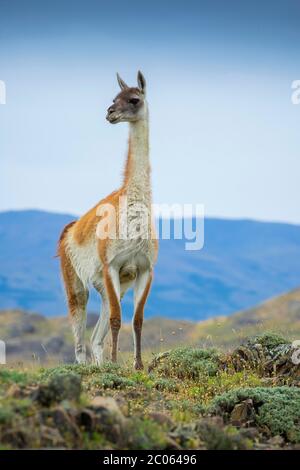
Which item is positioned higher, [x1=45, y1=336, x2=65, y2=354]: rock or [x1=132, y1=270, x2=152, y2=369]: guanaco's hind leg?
[x1=132, y1=270, x2=152, y2=369]: guanaco's hind leg

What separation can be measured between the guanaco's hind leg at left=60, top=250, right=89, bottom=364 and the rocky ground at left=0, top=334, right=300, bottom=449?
1.53 metres

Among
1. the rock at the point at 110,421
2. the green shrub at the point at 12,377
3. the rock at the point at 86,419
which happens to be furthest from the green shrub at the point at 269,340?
the rock at the point at 86,419

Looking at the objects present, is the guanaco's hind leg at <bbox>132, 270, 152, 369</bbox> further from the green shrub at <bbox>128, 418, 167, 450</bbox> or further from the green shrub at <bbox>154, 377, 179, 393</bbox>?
the green shrub at <bbox>128, 418, 167, 450</bbox>

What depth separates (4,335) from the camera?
8225cm

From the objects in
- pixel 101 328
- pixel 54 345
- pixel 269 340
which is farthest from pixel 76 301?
pixel 54 345

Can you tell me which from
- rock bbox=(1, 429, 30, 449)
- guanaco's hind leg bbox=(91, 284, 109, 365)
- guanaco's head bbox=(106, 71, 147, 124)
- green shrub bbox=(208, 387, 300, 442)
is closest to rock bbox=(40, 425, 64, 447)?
rock bbox=(1, 429, 30, 449)

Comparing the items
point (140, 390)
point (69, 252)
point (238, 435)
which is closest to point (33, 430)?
point (238, 435)

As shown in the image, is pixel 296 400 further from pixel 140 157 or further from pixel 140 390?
pixel 140 157

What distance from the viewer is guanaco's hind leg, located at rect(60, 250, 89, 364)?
54.6 feet

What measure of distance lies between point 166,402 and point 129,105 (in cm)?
500

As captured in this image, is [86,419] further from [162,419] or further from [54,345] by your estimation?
[54,345]

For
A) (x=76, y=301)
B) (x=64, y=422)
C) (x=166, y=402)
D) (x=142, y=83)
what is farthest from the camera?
(x=76, y=301)

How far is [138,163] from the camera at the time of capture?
15.3m

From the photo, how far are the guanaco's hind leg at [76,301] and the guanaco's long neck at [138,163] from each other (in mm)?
2068
